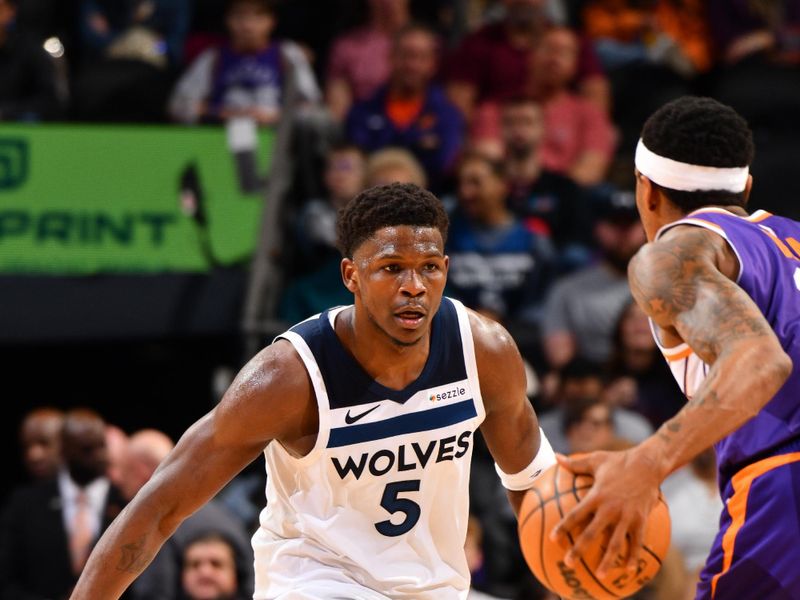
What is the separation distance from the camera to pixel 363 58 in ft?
31.1

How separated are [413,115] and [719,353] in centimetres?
589

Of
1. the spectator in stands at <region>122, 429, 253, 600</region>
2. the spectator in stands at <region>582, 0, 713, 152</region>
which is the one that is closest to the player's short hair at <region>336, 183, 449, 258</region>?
the spectator in stands at <region>122, 429, 253, 600</region>

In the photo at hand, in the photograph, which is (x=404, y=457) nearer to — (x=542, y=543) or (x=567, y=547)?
(x=542, y=543)

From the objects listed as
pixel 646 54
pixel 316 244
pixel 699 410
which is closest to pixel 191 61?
pixel 316 244

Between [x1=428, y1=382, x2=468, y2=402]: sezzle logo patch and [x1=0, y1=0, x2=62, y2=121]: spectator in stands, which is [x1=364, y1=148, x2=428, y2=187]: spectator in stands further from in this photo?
[x1=428, y1=382, x2=468, y2=402]: sezzle logo patch

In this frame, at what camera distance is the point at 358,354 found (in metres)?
4.14

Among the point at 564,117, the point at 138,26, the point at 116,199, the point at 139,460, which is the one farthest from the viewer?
the point at 138,26

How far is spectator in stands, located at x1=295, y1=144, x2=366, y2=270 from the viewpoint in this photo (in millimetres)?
8445

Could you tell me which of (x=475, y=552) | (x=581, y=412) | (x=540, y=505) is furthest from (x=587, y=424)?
(x=540, y=505)

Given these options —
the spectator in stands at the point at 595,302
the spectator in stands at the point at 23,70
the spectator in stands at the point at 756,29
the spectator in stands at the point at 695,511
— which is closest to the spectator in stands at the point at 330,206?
the spectator in stands at the point at 595,302

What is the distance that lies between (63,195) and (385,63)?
2552 millimetres

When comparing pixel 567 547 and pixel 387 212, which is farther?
pixel 387 212

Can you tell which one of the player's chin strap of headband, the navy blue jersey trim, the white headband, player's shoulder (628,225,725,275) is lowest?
the player's chin strap of headband

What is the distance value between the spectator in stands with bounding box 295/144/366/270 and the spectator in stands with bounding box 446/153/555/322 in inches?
25.2
